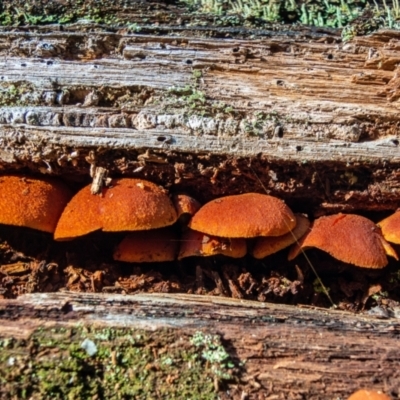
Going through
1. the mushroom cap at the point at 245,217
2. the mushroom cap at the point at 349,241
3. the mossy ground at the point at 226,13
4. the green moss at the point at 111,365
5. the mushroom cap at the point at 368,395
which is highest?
the mossy ground at the point at 226,13

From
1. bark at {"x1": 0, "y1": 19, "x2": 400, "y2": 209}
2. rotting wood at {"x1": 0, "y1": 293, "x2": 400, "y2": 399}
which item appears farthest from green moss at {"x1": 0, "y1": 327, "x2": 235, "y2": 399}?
bark at {"x1": 0, "y1": 19, "x2": 400, "y2": 209}

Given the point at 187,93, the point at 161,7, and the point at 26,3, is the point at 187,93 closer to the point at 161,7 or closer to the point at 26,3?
the point at 161,7

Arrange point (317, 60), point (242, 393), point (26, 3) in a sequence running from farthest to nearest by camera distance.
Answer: point (26, 3) → point (317, 60) → point (242, 393)

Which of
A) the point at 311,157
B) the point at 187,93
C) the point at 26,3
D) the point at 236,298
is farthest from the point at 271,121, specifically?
the point at 26,3

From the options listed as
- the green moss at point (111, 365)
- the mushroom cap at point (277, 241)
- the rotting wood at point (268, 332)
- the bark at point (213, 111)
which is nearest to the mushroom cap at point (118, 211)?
the bark at point (213, 111)

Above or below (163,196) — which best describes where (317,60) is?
above

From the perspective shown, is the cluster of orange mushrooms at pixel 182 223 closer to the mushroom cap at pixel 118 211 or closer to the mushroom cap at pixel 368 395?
the mushroom cap at pixel 118 211
